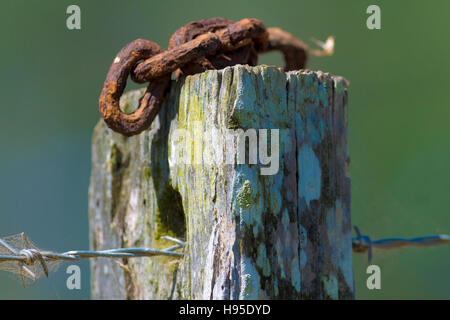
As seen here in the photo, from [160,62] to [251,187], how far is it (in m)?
0.48

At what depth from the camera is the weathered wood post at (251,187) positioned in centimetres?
138

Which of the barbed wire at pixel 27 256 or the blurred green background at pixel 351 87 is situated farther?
the blurred green background at pixel 351 87

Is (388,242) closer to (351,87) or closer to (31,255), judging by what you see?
(31,255)

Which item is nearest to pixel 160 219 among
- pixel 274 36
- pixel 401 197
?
pixel 274 36

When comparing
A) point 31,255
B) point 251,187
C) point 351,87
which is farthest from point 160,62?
point 351,87

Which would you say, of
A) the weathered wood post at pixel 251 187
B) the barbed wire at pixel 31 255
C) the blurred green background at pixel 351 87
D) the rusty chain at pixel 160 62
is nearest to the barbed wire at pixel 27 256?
the barbed wire at pixel 31 255

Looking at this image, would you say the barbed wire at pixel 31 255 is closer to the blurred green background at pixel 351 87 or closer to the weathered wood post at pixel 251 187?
the weathered wood post at pixel 251 187

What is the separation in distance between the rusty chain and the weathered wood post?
0.06 m

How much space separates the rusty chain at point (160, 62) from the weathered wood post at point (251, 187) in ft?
0.19

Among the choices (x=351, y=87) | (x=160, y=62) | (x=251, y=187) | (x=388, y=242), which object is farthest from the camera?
(x=351, y=87)

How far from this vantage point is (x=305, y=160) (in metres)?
1.48

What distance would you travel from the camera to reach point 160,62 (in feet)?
5.06

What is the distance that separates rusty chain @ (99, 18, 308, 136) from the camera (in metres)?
1.54
